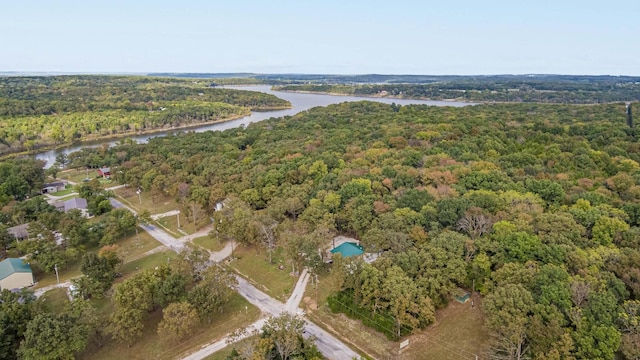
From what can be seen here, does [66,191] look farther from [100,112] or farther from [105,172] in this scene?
[100,112]

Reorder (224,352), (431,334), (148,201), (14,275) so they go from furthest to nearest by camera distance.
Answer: (148,201) → (14,275) → (431,334) → (224,352)

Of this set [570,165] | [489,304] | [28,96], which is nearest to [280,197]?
[489,304]

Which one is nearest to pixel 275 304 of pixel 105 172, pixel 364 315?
pixel 364 315

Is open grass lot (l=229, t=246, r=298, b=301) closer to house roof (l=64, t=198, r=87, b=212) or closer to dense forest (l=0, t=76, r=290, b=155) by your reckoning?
house roof (l=64, t=198, r=87, b=212)

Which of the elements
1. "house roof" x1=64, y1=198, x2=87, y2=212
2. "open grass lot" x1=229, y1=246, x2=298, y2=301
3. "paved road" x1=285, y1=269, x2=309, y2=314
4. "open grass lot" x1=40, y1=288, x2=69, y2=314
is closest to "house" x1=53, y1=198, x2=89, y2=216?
"house roof" x1=64, y1=198, x2=87, y2=212

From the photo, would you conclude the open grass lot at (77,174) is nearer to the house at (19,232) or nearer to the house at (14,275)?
the house at (19,232)
